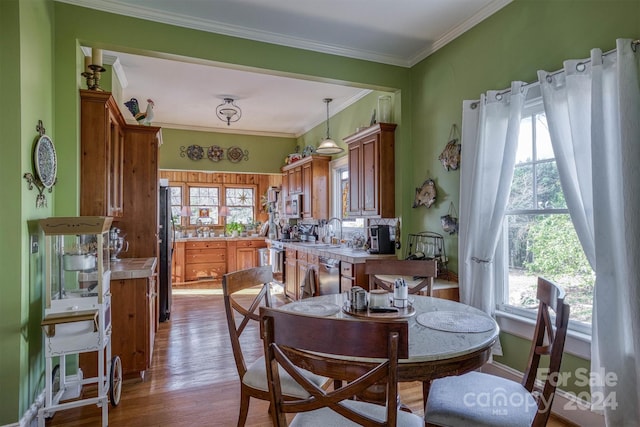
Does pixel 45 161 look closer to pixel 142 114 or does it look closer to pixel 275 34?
pixel 142 114

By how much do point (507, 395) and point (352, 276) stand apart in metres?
2.20

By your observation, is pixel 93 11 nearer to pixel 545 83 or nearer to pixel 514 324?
pixel 545 83

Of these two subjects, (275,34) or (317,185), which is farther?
(317,185)

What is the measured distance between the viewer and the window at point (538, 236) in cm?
227

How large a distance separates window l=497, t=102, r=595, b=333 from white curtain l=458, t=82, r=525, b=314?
13 cm

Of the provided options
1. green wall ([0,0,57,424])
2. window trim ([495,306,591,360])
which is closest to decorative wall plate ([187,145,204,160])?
green wall ([0,0,57,424])

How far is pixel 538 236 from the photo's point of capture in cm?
254

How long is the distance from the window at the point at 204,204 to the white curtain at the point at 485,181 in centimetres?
662


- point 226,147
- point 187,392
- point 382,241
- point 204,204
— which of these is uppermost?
point 226,147

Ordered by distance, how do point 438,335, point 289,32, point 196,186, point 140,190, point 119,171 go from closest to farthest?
1. point 438,335
2. point 289,32
3. point 119,171
4. point 140,190
5. point 196,186

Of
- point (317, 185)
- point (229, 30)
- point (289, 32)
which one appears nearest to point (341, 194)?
point (317, 185)

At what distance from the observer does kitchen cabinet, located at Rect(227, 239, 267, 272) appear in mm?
7699

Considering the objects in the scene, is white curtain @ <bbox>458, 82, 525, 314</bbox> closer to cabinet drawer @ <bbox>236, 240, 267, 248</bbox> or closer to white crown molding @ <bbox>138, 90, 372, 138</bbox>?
white crown molding @ <bbox>138, 90, 372, 138</bbox>

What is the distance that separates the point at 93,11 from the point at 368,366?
3182mm
